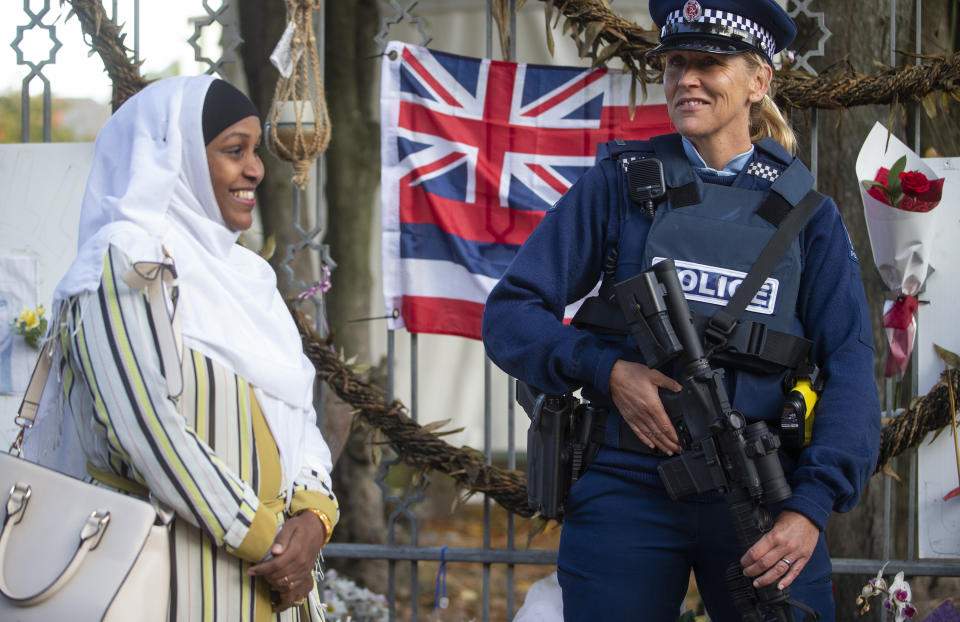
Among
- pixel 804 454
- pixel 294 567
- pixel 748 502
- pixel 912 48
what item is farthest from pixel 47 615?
pixel 912 48

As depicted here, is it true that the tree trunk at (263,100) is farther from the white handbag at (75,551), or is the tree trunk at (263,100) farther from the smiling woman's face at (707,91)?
the white handbag at (75,551)

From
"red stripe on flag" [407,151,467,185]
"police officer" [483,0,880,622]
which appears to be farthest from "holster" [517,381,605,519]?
"red stripe on flag" [407,151,467,185]

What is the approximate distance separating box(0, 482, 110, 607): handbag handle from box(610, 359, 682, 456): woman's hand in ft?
3.44

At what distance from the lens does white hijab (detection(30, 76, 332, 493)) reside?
78.9 inches

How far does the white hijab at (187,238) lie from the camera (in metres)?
2.00

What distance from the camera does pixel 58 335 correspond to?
2.00 m

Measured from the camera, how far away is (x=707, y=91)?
2.23m

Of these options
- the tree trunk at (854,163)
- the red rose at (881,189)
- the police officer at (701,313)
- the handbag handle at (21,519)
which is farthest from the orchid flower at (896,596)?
the handbag handle at (21,519)

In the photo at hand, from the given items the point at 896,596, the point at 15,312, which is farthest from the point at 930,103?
the point at 15,312

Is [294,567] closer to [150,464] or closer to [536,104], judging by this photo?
[150,464]

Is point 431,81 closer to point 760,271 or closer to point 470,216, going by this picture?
point 470,216

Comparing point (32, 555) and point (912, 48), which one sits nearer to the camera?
point (32, 555)

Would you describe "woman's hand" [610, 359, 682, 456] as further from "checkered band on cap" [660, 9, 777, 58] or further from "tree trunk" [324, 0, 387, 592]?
"tree trunk" [324, 0, 387, 592]

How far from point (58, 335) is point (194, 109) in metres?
0.56
